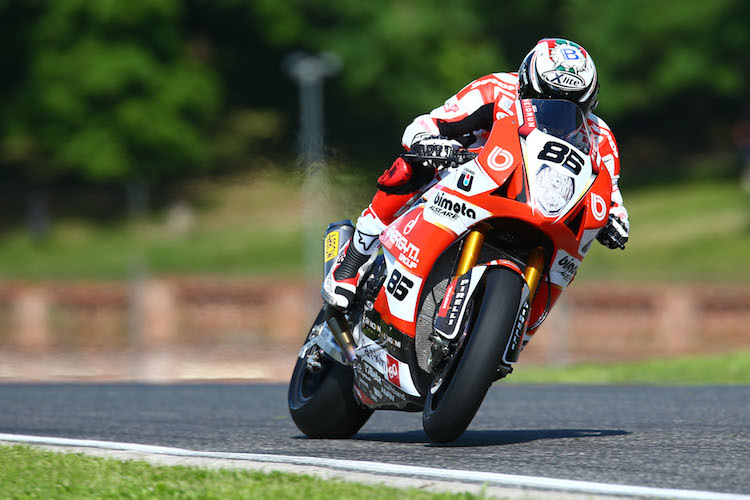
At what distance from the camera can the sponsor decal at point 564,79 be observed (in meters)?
5.38

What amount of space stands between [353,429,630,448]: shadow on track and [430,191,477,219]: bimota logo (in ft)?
3.35

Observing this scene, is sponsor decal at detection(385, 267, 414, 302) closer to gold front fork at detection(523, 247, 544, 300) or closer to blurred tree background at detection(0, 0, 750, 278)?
gold front fork at detection(523, 247, 544, 300)

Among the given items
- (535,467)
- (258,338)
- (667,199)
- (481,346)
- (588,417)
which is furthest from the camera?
(667,199)

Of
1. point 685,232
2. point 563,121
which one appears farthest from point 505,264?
point 685,232

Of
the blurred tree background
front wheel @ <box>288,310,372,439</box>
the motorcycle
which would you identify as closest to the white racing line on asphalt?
the motorcycle

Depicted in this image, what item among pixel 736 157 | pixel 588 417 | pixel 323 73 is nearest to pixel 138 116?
pixel 323 73

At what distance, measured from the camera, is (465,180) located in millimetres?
5324

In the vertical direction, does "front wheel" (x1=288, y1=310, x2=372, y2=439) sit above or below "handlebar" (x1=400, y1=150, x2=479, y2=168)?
below

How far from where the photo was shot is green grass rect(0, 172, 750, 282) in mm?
30453

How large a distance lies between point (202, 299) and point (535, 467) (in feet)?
56.3

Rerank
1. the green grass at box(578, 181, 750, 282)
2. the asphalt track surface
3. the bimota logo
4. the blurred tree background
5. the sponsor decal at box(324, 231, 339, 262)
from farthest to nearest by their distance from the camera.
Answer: the blurred tree background, the green grass at box(578, 181, 750, 282), the sponsor decal at box(324, 231, 339, 262), the bimota logo, the asphalt track surface

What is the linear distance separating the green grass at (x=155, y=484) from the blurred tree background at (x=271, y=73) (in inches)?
1264

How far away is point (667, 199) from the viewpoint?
3922 centimetres

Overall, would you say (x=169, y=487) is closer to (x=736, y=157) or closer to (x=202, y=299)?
(x=202, y=299)
